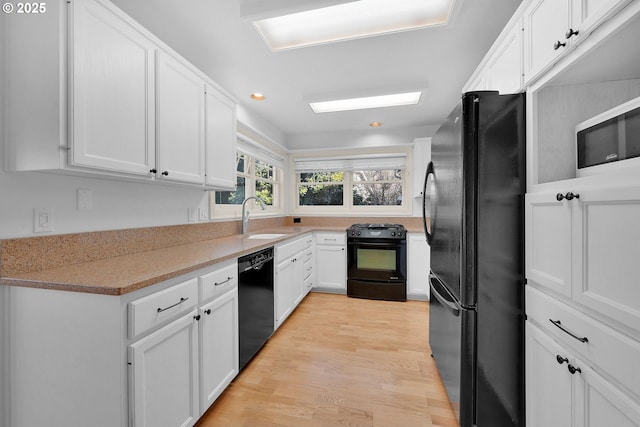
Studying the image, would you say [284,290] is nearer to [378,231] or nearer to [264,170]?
[378,231]

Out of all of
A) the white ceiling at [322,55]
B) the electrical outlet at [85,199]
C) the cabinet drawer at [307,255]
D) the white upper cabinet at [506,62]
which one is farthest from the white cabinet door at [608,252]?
the cabinet drawer at [307,255]

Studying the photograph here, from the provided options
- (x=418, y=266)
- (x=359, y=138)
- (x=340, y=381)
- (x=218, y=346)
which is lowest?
(x=340, y=381)

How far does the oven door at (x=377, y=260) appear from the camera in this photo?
3404 millimetres

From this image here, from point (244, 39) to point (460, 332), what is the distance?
2.27 meters

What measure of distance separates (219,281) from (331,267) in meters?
2.31

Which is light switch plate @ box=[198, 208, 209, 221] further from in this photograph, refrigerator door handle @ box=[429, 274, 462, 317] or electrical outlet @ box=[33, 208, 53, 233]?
refrigerator door handle @ box=[429, 274, 462, 317]

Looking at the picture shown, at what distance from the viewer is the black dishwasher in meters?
1.85

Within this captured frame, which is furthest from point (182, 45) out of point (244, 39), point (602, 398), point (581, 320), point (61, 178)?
point (602, 398)

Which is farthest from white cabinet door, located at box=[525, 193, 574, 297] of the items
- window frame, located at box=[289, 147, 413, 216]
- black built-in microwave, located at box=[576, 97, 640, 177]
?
window frame, located at box=[289, 147, 413, 216]

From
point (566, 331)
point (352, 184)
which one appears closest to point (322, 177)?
point (352, 184)

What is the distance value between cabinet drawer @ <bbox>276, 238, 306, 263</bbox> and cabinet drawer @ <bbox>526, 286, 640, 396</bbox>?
1.89 metres

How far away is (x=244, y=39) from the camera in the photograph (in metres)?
1.84

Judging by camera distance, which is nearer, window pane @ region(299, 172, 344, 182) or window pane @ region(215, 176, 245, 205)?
window pane @ region(215, 176, 245, 205)

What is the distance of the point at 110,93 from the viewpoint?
126cm
